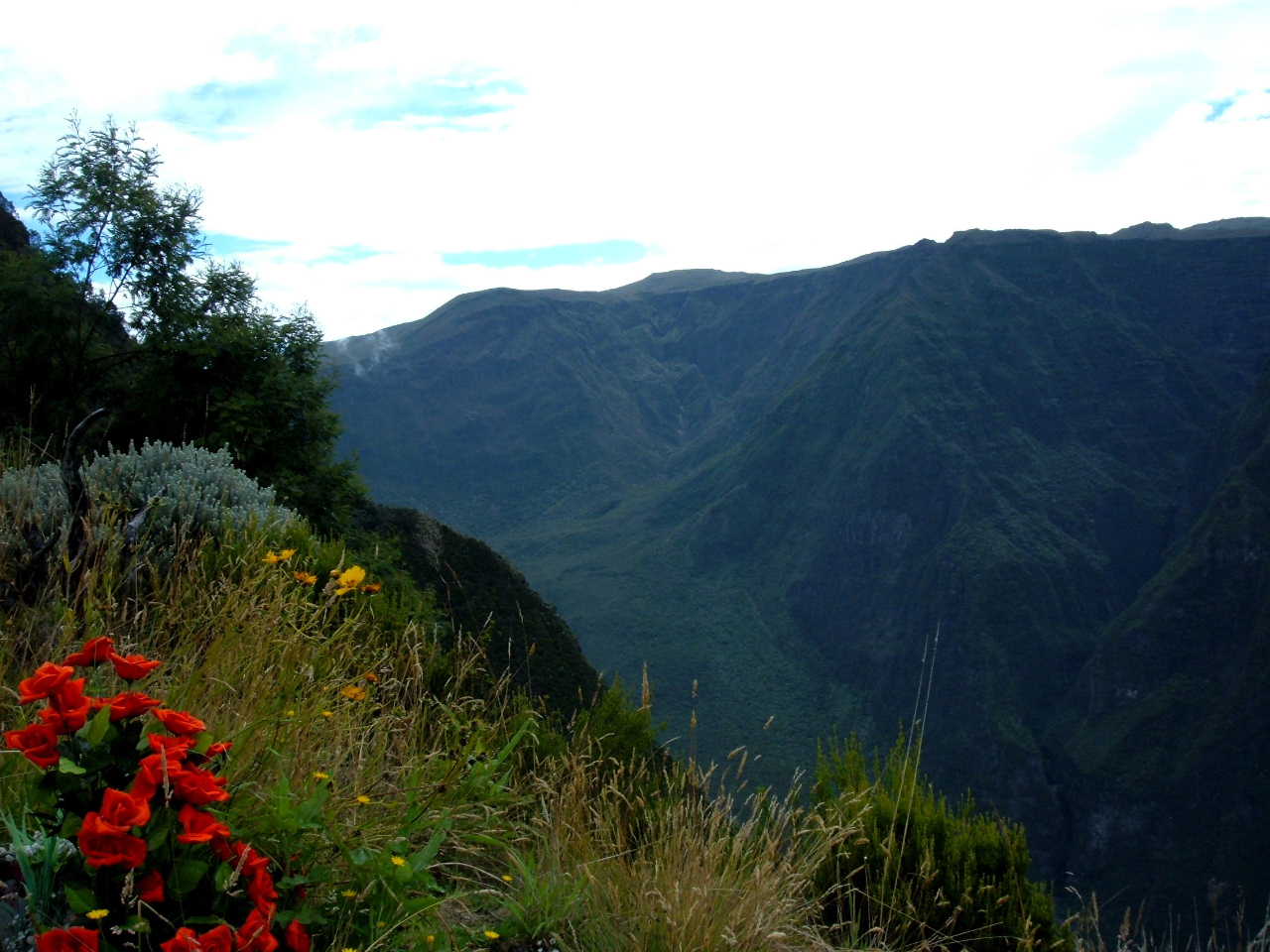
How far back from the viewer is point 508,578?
17.7m

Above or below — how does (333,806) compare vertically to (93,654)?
below

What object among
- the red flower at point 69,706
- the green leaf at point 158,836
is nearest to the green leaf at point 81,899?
the green leaf at point 158,836

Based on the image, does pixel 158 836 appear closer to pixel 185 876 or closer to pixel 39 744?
pixel 185 876

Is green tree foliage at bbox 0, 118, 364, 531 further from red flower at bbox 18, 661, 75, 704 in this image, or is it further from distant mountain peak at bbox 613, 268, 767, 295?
distant mountain peak at bbox 613, 268, 767, 295

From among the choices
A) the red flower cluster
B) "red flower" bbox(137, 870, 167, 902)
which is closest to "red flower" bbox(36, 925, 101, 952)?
the red flower cluster

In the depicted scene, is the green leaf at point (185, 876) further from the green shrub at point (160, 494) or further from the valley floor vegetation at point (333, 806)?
the green shrub at point (160, 494)

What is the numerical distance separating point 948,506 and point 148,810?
10142cm

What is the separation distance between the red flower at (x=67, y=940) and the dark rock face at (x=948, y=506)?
46543mm

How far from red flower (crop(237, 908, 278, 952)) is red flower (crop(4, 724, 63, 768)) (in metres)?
0.56

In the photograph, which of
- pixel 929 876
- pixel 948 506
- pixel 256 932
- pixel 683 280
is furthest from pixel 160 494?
pixel 683 280

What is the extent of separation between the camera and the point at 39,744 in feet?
7.16

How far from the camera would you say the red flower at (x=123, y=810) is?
2.04 m

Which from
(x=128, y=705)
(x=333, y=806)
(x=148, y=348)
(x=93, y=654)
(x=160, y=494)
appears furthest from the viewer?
(x=148, y=348)

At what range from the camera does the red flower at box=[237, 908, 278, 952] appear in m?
2.09
